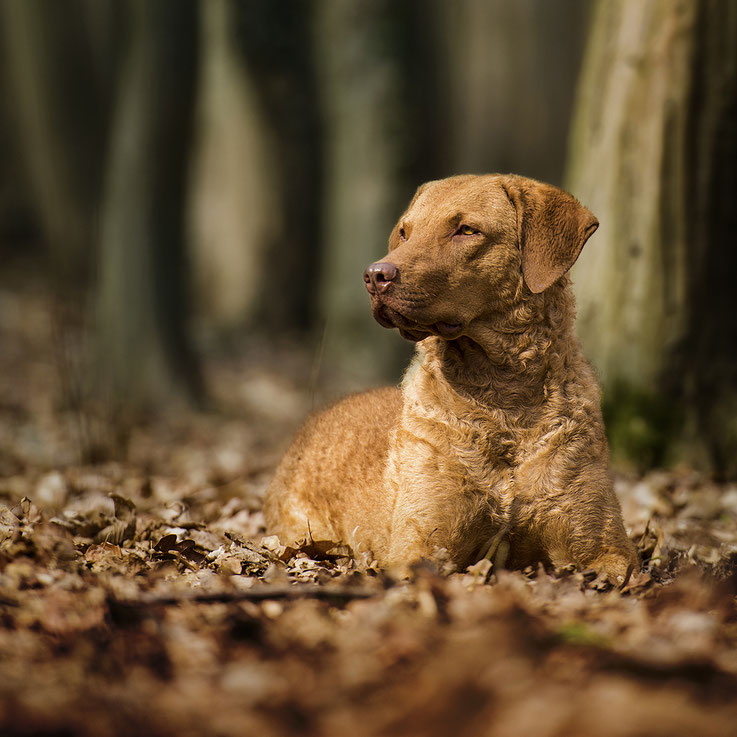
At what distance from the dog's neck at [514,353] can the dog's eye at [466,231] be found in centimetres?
37

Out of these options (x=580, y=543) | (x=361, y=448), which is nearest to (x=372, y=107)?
(x=361, y=448)

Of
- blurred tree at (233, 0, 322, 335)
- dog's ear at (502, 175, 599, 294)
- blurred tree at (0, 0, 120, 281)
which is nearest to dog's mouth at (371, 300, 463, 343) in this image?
dog's ear at (502, 175, 599, 294)

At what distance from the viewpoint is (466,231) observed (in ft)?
14.0

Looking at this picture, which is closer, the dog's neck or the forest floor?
the forest floor

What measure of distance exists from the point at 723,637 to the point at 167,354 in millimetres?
7656

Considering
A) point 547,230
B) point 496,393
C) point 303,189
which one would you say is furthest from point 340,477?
point 303,189

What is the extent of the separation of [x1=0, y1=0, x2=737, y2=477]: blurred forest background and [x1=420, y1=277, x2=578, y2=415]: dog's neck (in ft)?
4.13

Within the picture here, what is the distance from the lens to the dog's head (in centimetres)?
408

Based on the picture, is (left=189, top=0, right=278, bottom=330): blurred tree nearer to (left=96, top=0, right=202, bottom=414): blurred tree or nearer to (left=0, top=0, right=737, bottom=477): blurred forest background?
(left=0, top=0, right=737, bottom=477): blurred forest background

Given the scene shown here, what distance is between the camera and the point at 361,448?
486 cm

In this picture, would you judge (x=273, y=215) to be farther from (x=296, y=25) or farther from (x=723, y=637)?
(x=723, y=637)

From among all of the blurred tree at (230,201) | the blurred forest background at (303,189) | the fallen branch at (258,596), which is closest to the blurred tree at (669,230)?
the blurred forest background at (303,189)

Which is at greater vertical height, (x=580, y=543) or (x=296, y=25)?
(x=296, y=25)

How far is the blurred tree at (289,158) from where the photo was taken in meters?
13.7
